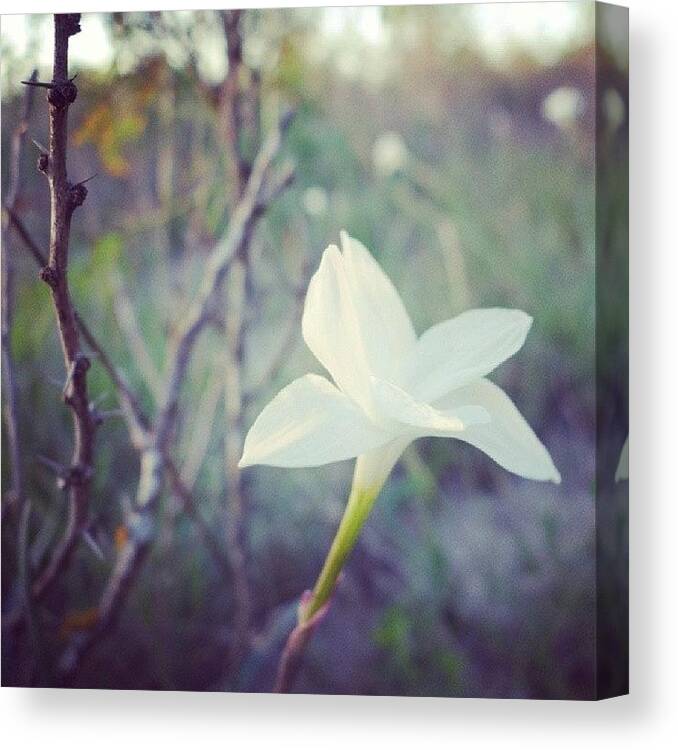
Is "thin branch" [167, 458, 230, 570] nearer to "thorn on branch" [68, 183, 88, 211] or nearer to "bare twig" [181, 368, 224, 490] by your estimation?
"bare twig" [181, 368, 224, 490]

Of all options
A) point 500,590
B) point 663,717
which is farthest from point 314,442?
point 663,717

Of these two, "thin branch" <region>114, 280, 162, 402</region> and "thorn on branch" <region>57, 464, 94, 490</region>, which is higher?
"thin branch" <region>114, 280, 162, 402</region>

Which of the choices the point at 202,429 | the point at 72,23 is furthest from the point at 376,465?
the point at 72,23

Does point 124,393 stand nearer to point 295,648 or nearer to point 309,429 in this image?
point 309,429

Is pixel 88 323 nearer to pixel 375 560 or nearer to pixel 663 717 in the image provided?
pixel 375 560

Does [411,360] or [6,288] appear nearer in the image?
[411,360]

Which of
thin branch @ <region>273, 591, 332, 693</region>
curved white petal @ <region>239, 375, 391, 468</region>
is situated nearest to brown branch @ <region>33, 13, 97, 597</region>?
curved white petal @ <region>239, 375, 391, 468</region>
